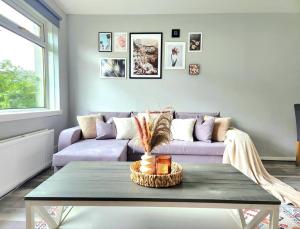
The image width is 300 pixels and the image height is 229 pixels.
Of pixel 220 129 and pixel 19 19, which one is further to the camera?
pixel 220 129

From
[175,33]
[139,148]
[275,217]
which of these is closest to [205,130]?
[139,148]

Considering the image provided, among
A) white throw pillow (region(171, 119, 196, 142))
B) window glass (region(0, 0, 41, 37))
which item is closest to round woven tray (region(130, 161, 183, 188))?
white throw pillow (region(171, 119, 196, 142))

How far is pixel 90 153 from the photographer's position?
245 centimetres

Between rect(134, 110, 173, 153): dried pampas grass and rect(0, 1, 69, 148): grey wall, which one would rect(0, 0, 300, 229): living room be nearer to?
rect(0, 1, 69, 148): grey wall

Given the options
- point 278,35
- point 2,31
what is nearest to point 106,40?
point 2,31

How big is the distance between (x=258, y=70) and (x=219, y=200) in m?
3.04

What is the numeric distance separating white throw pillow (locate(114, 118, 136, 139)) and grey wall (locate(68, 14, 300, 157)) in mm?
541

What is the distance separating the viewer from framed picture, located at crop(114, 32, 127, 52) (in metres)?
3.64

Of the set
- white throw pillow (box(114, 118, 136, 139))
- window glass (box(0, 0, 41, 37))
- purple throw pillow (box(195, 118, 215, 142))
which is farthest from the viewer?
white throw pillow (box(114, 118, 136, 139))

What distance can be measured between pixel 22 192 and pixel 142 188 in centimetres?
169

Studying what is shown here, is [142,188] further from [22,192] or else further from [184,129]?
[184,129]

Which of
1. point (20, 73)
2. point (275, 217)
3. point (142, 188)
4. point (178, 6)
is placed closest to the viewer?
point (275, 217)

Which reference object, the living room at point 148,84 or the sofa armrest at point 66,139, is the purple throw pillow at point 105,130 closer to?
the living room at point 148,84

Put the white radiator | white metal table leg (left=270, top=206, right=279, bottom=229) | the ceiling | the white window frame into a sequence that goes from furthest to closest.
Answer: the ceiling < the white window frame < the white radiator < white metal table leg (left=270, top=206, right=279, bottom=229)
